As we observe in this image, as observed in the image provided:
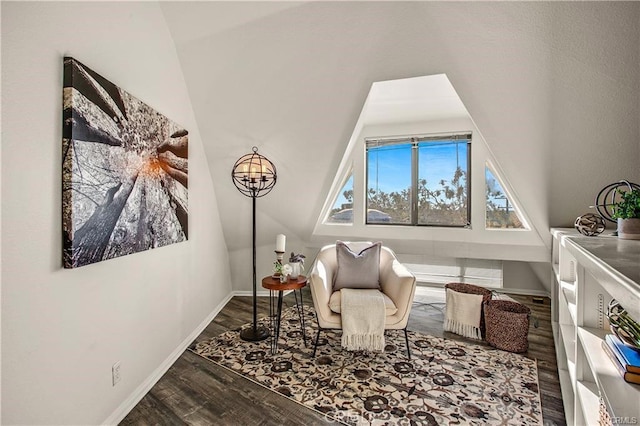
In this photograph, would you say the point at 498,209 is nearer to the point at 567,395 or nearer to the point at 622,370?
the point at 567,395

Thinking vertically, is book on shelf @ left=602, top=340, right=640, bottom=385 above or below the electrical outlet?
above

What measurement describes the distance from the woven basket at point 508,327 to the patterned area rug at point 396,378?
0.29 feet

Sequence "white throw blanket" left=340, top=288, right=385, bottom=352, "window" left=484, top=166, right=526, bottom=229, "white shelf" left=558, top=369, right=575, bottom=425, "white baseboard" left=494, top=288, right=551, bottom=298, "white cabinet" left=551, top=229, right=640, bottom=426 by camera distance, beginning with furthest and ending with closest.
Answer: "white baseboard" left=494, top=288, right=551, bottom=298 → "window" left=484, top=166, right=526, bottom=229 → "white throw blanket" left=340, top=288, right=385, bottom=352 → "white shelf" left=558, top=369, right=575, bottom=425 → "white cabinet" left=551, top=229, right=640, bottom=426

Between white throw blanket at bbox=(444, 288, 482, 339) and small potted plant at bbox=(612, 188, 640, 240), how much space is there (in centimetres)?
137

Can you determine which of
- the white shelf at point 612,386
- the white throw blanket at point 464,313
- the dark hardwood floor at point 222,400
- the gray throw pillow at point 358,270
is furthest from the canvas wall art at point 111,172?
the white throw blanket at point 464,313

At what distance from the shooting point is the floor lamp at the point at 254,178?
2.70 metres

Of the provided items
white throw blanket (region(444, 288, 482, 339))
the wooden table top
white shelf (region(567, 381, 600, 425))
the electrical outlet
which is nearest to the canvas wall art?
the electrical outlet

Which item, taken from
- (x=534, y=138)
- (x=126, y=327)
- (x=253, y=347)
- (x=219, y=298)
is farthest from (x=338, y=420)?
(x=534, y=138)

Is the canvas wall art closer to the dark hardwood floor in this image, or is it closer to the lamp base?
the dark hardwood floor

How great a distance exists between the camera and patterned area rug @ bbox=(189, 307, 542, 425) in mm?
1753

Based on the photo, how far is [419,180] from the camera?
3.88 m

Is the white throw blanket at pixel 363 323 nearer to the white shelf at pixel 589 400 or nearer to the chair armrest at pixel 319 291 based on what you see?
the chair armrest at pixel 319 291

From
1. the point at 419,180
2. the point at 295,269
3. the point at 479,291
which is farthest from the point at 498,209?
the point at 295,269

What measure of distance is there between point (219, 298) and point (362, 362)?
6.16 feet
